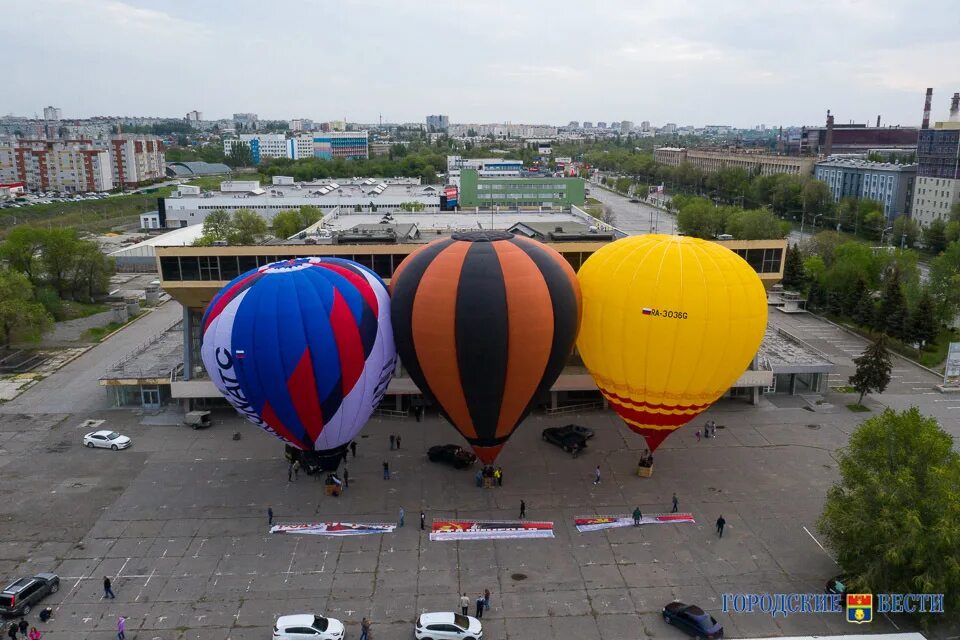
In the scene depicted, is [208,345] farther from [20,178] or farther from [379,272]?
[20,178]

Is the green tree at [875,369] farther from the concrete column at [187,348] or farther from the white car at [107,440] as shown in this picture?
the white car at [107,440]

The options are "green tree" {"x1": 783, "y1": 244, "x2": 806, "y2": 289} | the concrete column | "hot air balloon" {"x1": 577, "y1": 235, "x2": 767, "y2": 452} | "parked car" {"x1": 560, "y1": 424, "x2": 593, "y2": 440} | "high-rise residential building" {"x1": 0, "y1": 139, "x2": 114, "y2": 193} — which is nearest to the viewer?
"hot air balloon" {"x1": 577, "y1": 235, "x2": 767, "y2": 452}

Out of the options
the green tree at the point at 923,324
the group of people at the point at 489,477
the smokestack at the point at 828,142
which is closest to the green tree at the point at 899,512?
the group of people at the point at 489,477

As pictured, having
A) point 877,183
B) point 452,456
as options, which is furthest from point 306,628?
point 877,183

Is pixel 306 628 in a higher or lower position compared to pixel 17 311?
lower

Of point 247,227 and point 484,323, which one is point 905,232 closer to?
point 247,227

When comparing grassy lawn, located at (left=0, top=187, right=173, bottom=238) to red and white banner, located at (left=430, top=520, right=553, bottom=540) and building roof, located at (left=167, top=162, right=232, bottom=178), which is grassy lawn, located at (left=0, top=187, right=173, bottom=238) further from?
red and white banner, located at (left=430, top=520, right=553, bottom=540)

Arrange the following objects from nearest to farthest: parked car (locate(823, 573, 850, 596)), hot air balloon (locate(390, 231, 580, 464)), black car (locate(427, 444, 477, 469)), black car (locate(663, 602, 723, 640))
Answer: black car (locate(663, 602, 723, 640)) → parked car (locate(823, 573, 850, 596)) → hot air balloon (locate(390, 231, 580, 464)) → black car (locate(427, 444, 477, 469))

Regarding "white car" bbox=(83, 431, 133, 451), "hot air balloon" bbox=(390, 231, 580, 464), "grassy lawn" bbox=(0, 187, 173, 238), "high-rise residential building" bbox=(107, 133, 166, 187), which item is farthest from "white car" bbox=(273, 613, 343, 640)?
"high-rise residential building" bbox=(107, 133, 166, 187)
